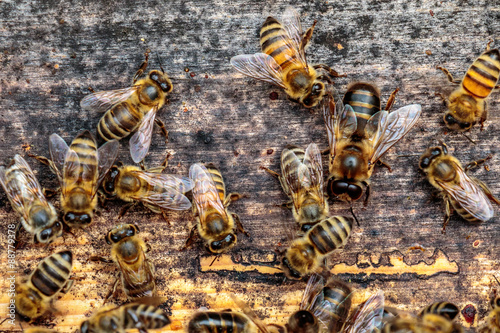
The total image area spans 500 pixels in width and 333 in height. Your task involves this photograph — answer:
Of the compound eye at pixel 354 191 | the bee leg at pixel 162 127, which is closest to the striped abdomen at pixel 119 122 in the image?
the bee leg at pixel 162 127

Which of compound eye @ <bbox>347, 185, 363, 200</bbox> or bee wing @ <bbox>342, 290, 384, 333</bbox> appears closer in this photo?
bee wing @ <bbox>342, 290, 384, 333</bbox>

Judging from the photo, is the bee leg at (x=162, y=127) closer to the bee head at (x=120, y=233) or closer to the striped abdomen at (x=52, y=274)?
the bee head at (x=120, y=233)

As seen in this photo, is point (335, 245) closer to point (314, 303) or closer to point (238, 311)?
point (314, 303)

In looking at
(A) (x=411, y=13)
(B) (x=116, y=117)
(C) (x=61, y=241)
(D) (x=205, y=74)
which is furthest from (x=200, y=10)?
(C) (x=61, y=241)

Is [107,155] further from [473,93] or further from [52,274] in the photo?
[473,93]

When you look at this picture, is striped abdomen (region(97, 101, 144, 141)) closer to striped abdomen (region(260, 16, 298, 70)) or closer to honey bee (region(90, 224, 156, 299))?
honey bee (region(90, 224, 156, 299))

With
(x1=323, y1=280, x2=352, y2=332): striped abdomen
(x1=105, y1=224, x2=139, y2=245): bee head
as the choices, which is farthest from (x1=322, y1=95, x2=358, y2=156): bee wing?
(x1=105, y1=224, x2=139, y2=245): bee head
